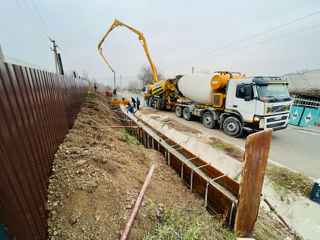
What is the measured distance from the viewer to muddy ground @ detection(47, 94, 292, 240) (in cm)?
173

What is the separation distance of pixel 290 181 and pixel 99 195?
4.50 m

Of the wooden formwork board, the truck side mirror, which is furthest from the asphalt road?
the wooden formwork board

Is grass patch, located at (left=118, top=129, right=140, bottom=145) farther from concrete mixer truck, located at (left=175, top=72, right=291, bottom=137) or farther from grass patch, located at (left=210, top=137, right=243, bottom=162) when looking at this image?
concrete mixer truck, located at (left=175, top=72, right=291, bottom=137)

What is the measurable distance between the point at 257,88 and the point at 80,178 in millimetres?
6285

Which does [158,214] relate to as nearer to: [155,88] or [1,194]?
[1,194]

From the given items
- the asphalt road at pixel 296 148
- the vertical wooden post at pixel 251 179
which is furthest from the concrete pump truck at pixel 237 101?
the vertical wooden post at pixel 251 179

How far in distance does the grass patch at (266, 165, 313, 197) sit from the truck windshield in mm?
2656

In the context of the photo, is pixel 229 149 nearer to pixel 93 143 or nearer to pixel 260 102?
pixel 260 102

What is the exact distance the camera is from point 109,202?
1.98 metres

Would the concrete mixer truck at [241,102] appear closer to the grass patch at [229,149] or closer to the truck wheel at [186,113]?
the truck wheel at [186,113]

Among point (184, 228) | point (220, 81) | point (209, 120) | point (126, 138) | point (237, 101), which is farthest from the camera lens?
point (209, 120)

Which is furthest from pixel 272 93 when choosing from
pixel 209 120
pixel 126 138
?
pixel 126 138

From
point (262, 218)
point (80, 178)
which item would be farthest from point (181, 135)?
point (80, 178)

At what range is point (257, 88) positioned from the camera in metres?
5.12
